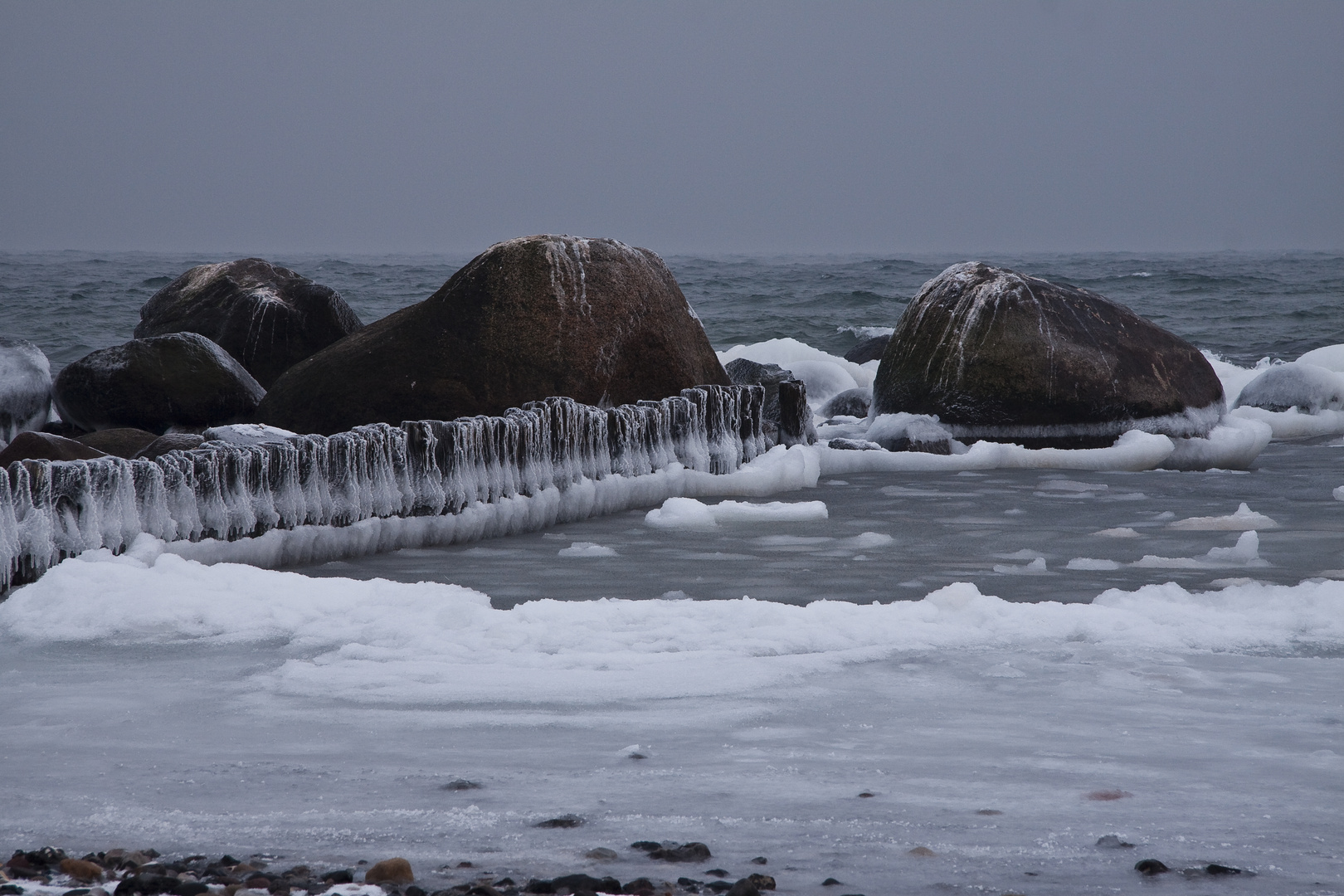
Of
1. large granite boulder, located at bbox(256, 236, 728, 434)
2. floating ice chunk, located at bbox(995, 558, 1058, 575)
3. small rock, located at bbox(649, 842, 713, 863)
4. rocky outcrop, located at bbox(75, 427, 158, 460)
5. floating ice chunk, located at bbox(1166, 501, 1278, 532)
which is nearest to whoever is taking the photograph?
small rock, located at bbox(649, 842, 713, 863)

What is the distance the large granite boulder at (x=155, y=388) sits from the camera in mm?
8844

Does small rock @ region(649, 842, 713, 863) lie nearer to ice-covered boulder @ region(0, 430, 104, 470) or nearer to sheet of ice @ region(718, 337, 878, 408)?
ice-covered boulder @ region(0, 430, 104, 470)

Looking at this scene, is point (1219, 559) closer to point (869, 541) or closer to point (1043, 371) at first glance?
point (869, 541)

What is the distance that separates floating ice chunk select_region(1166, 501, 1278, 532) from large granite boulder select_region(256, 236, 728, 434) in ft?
10.5

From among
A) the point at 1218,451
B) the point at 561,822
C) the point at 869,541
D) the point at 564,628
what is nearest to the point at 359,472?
the point at 564,628

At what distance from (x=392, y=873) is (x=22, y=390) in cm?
799

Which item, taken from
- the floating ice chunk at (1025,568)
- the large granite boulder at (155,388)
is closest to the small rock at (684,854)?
the floating ice chunk at (1025,568)

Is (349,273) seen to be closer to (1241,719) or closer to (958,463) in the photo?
(958,463)

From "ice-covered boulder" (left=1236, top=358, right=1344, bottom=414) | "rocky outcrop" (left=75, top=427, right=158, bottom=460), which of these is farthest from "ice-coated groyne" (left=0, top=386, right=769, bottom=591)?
"ice-covered boulder" (left=1236, top=358, right=1344, bottom=414)

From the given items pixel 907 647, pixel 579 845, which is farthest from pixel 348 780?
pixel 907 647

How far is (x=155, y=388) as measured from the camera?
887 cm

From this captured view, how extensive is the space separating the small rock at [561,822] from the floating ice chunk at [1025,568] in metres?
3.27

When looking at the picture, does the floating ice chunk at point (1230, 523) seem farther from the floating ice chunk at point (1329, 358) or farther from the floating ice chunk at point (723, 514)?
the floating ice chunk at point (1329, 358)

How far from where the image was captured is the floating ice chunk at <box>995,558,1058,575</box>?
5559mm
